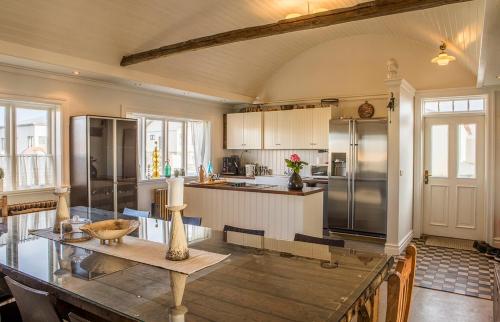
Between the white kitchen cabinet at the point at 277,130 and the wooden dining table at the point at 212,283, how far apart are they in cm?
497

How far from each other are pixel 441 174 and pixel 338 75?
97.5 inches

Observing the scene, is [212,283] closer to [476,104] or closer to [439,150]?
[439,150]

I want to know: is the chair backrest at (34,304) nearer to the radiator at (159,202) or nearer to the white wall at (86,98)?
the white wall at (86,98)

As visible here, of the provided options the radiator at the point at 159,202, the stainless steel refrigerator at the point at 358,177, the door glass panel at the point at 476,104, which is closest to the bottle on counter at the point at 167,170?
the radiator at the point at 159,202

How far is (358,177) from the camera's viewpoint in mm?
5727

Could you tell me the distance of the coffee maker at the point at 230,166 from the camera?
25.4 ft

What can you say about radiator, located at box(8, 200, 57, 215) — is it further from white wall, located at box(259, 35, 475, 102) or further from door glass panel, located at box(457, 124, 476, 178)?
door glass panel, located at box(457, 124, 476, 178)

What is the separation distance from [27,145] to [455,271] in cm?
561

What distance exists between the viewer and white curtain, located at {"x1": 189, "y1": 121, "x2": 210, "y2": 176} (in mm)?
7387

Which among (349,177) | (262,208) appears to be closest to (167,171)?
(262,208)

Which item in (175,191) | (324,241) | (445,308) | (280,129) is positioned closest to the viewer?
(175,191)

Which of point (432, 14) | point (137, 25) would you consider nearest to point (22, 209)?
point (137, 25)

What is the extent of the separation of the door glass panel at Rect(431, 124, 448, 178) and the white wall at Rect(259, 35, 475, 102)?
69cm

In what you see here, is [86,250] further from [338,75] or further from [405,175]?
[338,75]
